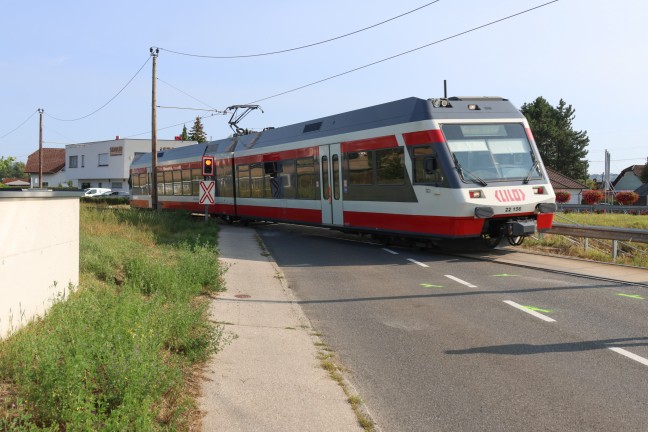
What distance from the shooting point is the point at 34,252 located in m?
6.36

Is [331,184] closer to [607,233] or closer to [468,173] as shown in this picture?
[468,173]

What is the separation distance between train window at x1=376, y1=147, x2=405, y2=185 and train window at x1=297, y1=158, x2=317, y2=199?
363cm

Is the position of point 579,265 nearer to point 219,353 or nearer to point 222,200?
point 219,353

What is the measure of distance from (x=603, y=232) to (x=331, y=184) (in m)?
7.29

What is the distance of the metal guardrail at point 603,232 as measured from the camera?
1295 cm

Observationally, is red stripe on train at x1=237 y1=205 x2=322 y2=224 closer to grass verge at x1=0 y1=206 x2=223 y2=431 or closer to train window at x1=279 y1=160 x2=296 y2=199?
train window at x1=279 y1=160 x2=296 y2=199

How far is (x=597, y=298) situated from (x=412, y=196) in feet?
18.9

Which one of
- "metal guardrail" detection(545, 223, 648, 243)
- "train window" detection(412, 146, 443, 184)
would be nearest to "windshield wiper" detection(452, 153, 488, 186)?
"train window" detection(412, 146, 443, 184)

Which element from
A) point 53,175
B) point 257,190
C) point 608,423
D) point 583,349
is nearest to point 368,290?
point 583,349

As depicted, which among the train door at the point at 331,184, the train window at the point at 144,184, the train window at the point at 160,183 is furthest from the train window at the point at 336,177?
the train window at the point at 144,184

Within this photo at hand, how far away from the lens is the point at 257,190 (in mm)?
22734

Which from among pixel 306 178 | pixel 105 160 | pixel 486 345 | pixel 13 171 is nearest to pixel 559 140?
pixel 105 160

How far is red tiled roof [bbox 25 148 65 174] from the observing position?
95.1 metres

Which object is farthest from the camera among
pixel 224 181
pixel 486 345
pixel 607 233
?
pixel 224 181
